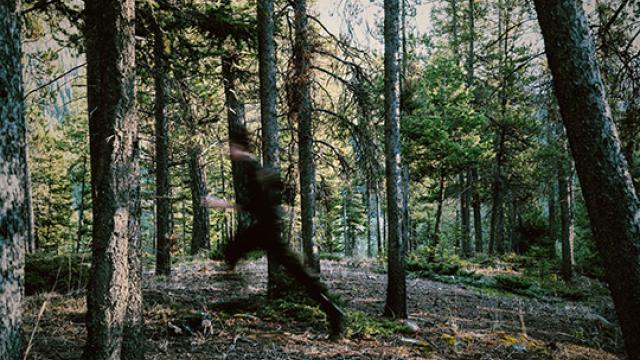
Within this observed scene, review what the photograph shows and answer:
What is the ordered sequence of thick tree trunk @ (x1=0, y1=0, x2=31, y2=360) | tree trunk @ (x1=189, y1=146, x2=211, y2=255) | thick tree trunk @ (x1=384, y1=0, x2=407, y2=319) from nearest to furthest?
1. thick tree trunk @ (x1=0, y1=0, x2=31, y2=360)
2. thick tree trunk @ (x1=384, y1=0, x2=407, y2=319)
3. tree trunk @ (x1=189, y1=146, x2=211, y2=255)

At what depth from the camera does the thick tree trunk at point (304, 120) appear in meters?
8.41

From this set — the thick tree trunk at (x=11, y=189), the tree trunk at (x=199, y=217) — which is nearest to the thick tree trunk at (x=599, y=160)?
the thick tree trunk at (x=11, y=189)

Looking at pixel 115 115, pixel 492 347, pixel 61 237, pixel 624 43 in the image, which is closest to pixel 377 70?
pixel 624 43

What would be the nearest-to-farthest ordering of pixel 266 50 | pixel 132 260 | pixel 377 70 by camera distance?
pixel 132 260
pixel 266 50
pixel 377 70

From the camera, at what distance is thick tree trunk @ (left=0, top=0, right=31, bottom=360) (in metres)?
1.91

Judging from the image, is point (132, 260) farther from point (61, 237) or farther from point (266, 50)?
point (61, 237)

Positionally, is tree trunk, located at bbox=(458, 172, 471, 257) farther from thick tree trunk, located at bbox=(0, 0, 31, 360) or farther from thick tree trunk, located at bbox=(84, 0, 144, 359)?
thick tree trunk, located at bbox=(0, 0, 31, 360)

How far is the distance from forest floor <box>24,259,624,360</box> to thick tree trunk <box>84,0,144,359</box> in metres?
0.53

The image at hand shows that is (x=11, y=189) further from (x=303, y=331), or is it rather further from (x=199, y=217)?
(x=199, y=217)

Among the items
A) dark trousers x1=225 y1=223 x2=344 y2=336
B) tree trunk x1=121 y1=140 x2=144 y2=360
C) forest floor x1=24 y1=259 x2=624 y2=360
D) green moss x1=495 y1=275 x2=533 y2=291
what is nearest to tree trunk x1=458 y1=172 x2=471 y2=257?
green moss x1=495 y1=275 x2=533 y2=291

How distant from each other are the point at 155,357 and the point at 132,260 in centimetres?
123

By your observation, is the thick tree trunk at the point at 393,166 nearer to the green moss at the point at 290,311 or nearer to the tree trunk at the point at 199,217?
the green moss at the point at 290,311

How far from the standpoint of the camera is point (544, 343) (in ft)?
20.9

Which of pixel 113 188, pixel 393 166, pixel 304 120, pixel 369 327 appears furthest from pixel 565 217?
pixel 113 188
